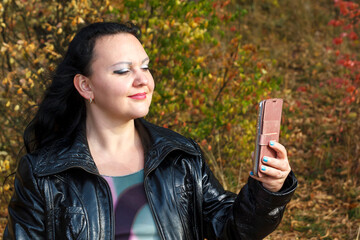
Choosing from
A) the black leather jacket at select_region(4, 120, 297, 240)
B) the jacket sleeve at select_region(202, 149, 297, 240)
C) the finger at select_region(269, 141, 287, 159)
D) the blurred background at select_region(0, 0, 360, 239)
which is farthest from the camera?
the blurred background at select_region(0, 0, 360, 239)

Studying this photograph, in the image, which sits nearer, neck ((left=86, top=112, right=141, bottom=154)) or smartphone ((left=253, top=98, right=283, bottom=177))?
smartphone ((left=253, top=98, right=283, bottom=177))

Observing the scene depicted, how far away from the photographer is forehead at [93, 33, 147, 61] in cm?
211

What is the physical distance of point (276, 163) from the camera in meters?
1.70

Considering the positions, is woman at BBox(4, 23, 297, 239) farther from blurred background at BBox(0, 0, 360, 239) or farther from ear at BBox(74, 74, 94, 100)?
blurred background at BBox(0, 0, 360, 239)

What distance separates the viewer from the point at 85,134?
88.9 inches

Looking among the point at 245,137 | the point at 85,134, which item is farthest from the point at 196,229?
the point at 245,137

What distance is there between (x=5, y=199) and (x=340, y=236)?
10.6 feet

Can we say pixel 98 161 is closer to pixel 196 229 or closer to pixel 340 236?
pixel 196 229

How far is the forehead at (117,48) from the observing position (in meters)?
2.11

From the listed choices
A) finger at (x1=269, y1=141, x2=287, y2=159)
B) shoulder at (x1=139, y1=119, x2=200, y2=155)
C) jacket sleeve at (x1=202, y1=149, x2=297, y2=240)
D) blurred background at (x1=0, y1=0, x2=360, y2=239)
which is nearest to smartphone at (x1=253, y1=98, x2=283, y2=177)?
finger at (x1=269, y1=141, x2=287, y2=159)

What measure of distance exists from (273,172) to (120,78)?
33.0 inches

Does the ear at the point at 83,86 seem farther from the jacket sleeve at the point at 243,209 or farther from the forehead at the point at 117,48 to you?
the jacket sleeve at the point at 243,209

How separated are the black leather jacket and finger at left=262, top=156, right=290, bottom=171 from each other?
0.47ft

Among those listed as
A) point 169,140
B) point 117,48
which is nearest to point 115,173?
point 169,140
